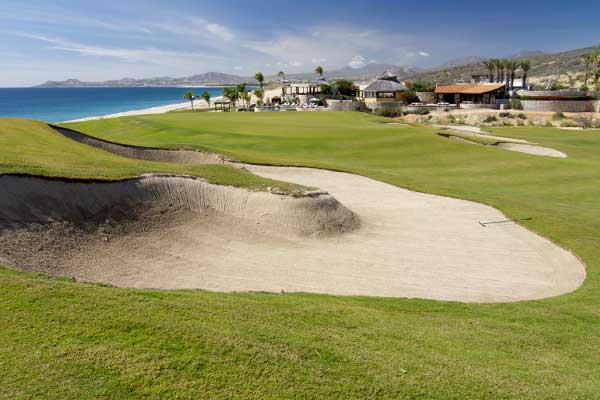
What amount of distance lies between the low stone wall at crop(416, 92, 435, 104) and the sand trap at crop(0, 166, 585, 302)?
87825mm

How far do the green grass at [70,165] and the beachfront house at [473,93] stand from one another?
81447mm

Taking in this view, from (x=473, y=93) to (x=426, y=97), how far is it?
1281cm

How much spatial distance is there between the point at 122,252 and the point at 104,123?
42789 mm

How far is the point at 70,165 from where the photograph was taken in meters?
14.4

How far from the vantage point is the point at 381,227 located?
17062mm

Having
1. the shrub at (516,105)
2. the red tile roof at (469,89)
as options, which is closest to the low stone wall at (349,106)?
the red tile roof at (469,89)

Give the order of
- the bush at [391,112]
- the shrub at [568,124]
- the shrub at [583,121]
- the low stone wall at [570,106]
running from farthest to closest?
1. the bush at [391,112]
2. the low stone wall at [570,106]
3. the shrub at [568,124]
4. the shrub at [583,121]

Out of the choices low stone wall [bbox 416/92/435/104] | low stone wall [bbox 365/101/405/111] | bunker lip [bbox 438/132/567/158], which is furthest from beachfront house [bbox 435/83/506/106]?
bunker lip [bbox 438/132/567/158]

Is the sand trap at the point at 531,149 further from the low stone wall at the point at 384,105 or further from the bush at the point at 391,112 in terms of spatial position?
the low stone wall at the point at 384,105

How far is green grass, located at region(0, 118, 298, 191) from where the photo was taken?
13.0 metres

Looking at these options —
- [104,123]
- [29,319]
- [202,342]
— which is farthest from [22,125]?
[104,123]

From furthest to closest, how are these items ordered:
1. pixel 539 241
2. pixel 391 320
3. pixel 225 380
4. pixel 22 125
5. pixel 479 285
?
pixel 22 125, pixel 539 241, pixel 479 285, pixel 391 320, pixel 225 380

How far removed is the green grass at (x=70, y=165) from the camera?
42.6ft

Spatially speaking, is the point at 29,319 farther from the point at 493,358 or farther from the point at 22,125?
the point at 22,125
